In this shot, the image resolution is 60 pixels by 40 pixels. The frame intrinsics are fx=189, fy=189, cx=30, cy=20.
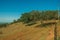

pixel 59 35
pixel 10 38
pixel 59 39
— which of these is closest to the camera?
pixel 59 39

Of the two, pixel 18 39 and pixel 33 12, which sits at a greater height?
pixel 33 12

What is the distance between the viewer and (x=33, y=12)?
176 ft

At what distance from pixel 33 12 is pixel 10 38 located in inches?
1026

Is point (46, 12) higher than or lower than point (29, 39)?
higher

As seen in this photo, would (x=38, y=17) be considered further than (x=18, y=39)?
Yes

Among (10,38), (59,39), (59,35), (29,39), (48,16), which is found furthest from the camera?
(48,16)

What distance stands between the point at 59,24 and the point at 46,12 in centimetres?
2397

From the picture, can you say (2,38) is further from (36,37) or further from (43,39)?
(43,39)

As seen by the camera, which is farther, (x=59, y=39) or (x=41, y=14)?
(x=41, y=14)

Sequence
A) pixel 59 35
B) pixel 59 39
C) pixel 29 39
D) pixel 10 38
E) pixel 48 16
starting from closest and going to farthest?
pixel 59 39
pixel 59 35
pixel 29 39
pixel 10 38
pixel 48 16

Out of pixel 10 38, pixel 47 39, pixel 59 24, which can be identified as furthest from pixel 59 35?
pixel 10 38

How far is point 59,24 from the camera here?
2900cm

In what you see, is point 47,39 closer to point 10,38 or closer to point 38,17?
point 10,38

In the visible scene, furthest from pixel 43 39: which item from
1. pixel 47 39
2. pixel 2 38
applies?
pixel 2 38
